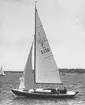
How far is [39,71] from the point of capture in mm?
46125

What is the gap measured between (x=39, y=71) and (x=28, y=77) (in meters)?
2.11

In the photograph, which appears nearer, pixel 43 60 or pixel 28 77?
pixel 28 77

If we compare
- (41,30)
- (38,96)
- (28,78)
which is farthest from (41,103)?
(41,30)

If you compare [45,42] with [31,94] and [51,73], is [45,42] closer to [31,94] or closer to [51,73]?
[51,73]

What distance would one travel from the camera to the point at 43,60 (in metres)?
46.5

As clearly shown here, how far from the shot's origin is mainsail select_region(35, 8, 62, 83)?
148 feet

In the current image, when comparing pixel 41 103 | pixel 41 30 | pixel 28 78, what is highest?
pixel 41 30

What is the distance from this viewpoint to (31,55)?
4706 cm

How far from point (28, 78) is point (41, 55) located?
14.6 feet

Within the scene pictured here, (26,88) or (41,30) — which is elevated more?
(41,30)

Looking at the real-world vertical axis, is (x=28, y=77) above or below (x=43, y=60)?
below

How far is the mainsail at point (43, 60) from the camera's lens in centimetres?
4516

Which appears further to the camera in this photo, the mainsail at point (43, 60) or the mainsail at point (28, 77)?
the mainsail at point (28, 77)

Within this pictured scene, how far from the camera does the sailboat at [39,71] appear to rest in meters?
45.4
